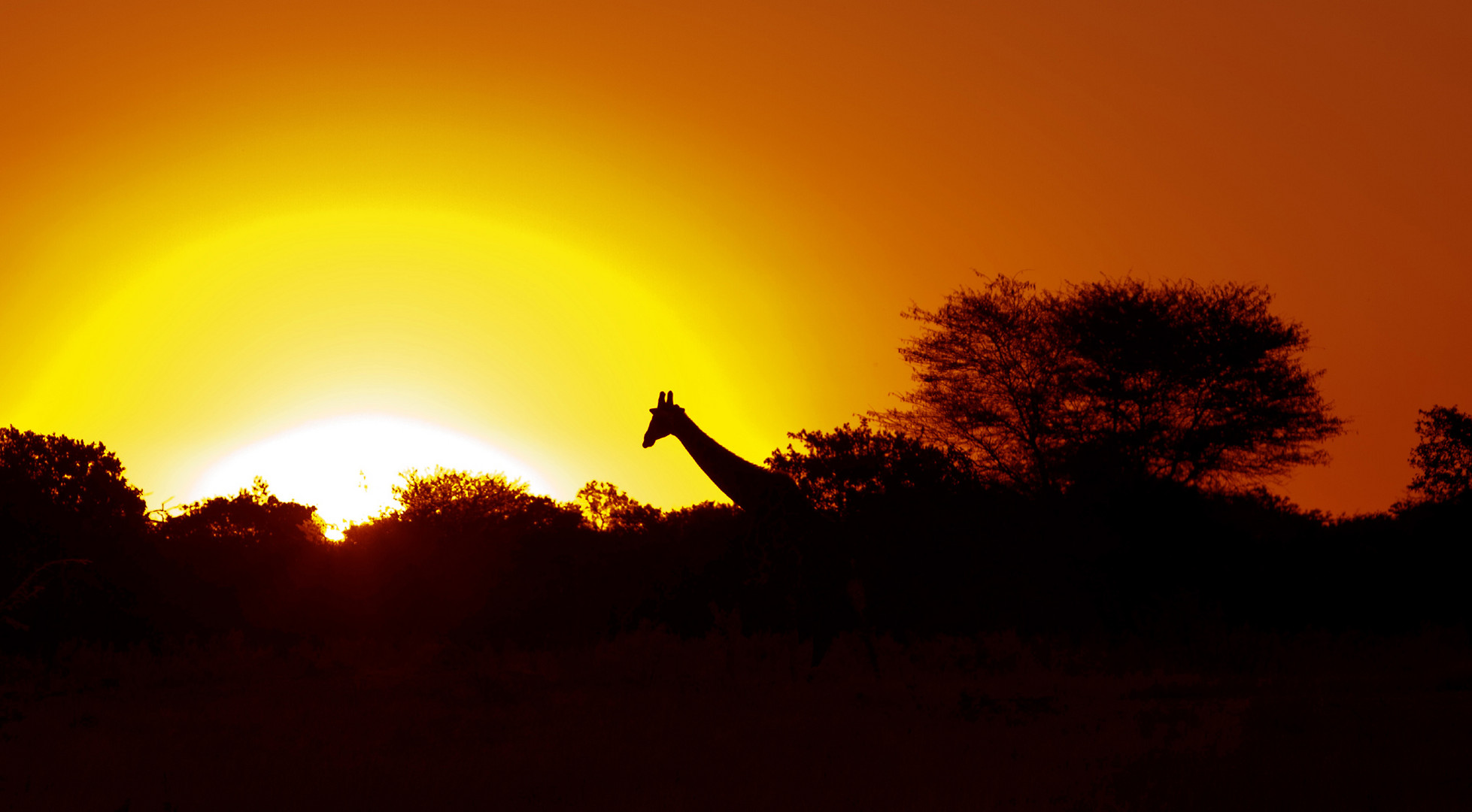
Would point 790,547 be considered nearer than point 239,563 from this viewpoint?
Yes

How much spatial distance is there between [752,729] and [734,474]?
5.47 meters

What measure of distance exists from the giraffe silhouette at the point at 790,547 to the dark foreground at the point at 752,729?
30.5 inches

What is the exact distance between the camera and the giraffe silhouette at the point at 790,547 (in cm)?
1698

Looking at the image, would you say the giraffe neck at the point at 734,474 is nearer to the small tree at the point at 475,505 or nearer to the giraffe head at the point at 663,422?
the giraffe head at the point at 663,422

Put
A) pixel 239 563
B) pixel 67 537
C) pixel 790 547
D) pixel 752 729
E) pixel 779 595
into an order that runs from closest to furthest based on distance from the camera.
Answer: pixel 752 729, pixel 790 547, pixel 779 595, pixel 67 537, pixel 239 563

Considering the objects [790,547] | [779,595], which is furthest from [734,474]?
[779,595]

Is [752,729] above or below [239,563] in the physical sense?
below

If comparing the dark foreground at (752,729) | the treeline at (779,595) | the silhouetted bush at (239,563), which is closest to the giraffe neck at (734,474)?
the dark foreground at (752,729)

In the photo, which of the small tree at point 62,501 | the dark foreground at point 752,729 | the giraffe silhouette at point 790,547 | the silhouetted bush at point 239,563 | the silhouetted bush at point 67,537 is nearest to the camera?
the dark foreground at point 752,729

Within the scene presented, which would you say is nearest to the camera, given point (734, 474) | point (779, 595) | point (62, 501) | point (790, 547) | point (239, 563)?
point (790, 547)

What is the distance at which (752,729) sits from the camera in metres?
13.0

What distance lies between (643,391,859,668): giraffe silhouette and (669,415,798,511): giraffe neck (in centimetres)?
1

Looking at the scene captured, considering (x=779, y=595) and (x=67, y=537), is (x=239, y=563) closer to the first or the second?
(x=67, y=537)

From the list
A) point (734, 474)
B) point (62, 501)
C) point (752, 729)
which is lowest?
point (752, 729)
